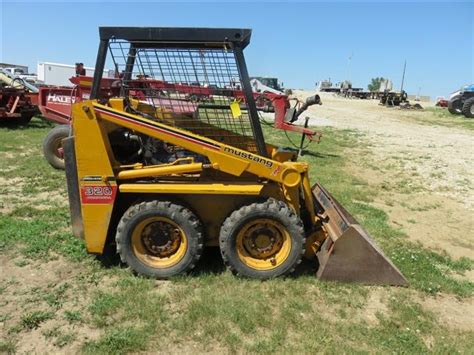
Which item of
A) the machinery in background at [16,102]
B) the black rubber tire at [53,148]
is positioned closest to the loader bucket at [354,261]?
the black rubber tire at [53,148]

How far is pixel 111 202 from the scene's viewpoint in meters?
4.11

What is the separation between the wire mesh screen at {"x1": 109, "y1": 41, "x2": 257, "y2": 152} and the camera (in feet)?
13.6

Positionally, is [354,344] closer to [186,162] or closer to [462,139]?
[186,162]

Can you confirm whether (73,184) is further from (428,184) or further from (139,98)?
(428,184)

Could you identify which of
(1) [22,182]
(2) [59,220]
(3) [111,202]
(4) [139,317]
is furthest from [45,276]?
(1) [22,182]

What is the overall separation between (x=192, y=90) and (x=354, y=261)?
2144 mm

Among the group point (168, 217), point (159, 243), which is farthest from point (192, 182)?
point (159, 243)

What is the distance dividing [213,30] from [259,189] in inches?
56.7

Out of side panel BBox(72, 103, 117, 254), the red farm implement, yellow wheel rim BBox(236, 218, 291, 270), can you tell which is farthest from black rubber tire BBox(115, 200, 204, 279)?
the red farm implement

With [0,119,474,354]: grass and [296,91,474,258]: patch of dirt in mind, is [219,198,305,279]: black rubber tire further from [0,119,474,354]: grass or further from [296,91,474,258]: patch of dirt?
[296,91,474,258]: patch of dirt

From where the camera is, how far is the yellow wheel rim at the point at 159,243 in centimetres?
414

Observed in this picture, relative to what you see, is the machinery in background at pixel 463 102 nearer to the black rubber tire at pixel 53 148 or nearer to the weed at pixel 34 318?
the black rubber tire at pixel 53 148

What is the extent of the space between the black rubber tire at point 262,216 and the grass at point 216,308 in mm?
99

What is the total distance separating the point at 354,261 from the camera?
4172 millimetres
